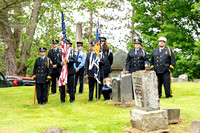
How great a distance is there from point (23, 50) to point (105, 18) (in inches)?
480

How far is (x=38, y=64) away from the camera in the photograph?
10070mm

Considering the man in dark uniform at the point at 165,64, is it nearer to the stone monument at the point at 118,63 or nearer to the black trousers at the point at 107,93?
the black trousers at the point at 107,93

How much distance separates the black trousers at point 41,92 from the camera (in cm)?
998

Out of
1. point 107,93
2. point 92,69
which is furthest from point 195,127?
point 92,69

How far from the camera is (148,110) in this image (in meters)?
5.58

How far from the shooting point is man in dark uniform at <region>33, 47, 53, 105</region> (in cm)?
991

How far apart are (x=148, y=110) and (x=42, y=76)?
5442mm

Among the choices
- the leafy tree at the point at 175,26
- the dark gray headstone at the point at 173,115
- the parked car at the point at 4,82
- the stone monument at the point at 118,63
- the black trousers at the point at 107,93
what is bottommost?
the dark gray headstone at the point at 173,115

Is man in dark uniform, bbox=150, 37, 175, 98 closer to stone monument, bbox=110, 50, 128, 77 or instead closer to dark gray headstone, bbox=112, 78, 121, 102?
dark gray headstone, bbox=112, 78, 121, 102

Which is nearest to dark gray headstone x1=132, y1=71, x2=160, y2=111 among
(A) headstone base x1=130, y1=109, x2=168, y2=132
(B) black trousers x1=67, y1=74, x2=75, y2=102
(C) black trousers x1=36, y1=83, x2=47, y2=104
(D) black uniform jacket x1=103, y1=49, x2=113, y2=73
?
(A) headstone base x1=130, y1=109, x2=168, y2=132

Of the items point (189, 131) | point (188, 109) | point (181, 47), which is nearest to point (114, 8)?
point (181, 47)

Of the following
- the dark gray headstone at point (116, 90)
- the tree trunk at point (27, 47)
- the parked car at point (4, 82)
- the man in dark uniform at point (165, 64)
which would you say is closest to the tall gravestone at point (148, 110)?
the dark gray headstone at point (116, 90)

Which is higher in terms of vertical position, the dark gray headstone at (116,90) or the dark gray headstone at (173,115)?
the dark gray headstone at (116,90)

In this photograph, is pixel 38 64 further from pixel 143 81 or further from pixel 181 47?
pixel 181 47
